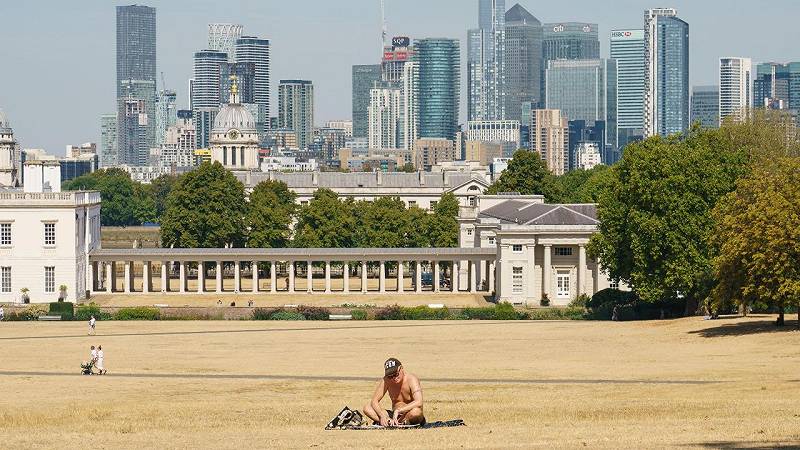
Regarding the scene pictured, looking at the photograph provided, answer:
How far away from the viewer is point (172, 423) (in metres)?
44.3

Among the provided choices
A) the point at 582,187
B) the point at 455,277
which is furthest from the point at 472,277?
the point at 582,187

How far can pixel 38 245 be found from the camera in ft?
360

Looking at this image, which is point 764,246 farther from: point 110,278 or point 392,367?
point 110,278

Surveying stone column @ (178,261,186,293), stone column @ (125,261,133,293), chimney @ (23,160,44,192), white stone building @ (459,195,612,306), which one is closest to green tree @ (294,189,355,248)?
stone column @ (178,261,186,293)

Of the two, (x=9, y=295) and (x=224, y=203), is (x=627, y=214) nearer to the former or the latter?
(x=9, y=295)

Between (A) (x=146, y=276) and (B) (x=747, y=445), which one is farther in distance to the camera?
(A) (x=146, y=276)

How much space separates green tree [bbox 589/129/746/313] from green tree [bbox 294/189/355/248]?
45.7 m

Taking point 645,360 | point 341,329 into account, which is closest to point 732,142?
point 341,329

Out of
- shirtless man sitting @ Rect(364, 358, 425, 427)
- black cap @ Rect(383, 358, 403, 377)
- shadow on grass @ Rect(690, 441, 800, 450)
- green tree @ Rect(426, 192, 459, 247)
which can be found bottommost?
shadow on grass @ Rect(690, 441, 800, 450)

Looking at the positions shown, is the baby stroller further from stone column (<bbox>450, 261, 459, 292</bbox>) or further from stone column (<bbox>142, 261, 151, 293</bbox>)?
stone column (<bbox>450, 261, 459, 292</bbox>)

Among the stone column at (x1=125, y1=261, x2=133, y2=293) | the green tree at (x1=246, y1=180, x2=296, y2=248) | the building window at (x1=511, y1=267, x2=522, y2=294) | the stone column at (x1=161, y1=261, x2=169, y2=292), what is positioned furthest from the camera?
the green tree at (x1=246, y1=180, x2=296, y2=248)

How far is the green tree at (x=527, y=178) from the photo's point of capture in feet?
483

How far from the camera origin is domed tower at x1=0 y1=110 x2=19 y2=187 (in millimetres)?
164000

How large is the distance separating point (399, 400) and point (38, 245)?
72827 mm
